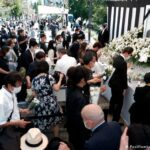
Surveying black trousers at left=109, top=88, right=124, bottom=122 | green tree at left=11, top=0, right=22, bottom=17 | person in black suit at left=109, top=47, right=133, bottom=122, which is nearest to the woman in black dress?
person in black suit at left=109, top=47, right=133, bottom=122

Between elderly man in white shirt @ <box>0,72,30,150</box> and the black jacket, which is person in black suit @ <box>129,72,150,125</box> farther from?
elderly man in white shirt @ <box>0,72,30,150</box>

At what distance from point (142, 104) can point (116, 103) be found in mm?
1410

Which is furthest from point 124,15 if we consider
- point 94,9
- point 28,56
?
point 28,56

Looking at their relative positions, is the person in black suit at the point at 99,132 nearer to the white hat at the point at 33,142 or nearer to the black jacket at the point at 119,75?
the white hat at the point at 33,142

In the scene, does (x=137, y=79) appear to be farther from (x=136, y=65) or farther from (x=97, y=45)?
(x=97, y=45)

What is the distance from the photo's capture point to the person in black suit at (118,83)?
501cm

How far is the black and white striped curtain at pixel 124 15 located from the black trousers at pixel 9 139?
22.6 feet

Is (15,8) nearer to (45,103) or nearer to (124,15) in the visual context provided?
(124,15)

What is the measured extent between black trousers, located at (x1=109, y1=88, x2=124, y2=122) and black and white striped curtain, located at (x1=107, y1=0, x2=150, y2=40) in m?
4.49

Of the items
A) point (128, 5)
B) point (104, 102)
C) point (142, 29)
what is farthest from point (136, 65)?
point (128, 5)

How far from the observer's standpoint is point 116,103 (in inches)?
218

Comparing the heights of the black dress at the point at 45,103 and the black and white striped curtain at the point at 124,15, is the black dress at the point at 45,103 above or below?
below

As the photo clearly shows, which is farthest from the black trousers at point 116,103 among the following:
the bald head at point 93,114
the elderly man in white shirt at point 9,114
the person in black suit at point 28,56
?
the bald head at point 93,114

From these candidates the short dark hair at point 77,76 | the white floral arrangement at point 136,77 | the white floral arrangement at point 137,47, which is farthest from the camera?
the white floral arrangement at point 137,47
